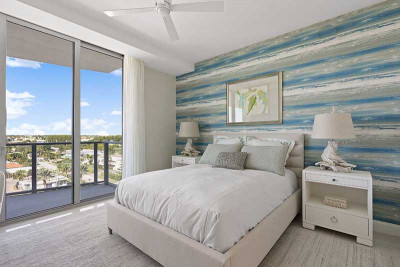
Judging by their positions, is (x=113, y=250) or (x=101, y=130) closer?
(x=113, y=250)

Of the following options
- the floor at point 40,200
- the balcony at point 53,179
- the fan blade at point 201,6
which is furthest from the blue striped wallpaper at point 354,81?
the floor at point 40,200

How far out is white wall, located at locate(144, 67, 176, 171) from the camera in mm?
3891

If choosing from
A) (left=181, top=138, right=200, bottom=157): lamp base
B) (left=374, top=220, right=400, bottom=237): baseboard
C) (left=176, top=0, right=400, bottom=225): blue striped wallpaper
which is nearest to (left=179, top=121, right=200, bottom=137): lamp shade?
(left=181, top=138, right=200, bottom=157): lamp base

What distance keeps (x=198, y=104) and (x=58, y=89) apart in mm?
2778

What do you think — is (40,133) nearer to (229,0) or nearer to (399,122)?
(229,0)

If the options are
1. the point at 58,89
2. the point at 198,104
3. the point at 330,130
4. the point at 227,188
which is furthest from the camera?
the point at 198,104

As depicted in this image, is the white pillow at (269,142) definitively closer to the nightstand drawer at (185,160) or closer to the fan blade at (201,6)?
the nightstand drawer at (185,160)

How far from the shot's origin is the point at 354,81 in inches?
89.7

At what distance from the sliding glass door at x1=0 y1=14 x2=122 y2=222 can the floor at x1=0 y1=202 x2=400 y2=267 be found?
0.69 metres

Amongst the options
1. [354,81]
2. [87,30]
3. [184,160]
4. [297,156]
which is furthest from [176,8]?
[184,160]

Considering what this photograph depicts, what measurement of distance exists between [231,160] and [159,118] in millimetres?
2259

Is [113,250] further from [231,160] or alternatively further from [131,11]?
[131,11]

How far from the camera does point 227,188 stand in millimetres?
1547

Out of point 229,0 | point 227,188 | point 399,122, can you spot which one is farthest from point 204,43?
point 399,122
